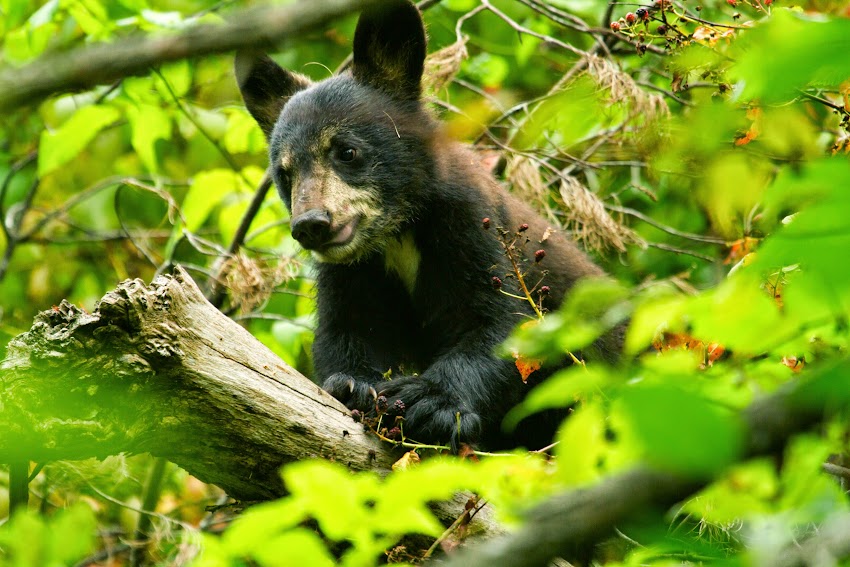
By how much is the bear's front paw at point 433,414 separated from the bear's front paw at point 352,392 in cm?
7

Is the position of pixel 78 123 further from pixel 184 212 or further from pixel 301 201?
pixel 301 201

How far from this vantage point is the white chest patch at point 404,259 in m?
5.63

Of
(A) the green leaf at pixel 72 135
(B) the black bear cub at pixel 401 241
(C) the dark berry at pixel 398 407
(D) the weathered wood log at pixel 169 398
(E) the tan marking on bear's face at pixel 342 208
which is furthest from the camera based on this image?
(A) the green leaf at pixel 72 135

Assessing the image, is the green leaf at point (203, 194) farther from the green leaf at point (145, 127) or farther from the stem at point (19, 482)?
the stem at point (19, 482)

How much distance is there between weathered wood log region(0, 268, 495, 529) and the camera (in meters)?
3.61

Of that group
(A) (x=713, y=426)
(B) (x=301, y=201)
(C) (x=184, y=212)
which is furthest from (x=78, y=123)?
(A) (x=713, y=426)

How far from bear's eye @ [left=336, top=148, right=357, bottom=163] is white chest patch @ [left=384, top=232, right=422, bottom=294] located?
58 cm

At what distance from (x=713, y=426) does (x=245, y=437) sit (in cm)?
306

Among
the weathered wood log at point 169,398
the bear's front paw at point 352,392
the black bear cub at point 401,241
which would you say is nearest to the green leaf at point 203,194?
the black bear cub at point 401,241

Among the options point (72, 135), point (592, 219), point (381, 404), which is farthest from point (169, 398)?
point (592, 219)

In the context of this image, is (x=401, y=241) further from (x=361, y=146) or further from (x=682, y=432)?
(x=682, y=432)

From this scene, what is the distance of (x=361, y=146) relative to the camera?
5512 mm

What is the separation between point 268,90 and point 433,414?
2910mm

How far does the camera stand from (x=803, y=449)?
2.26m
